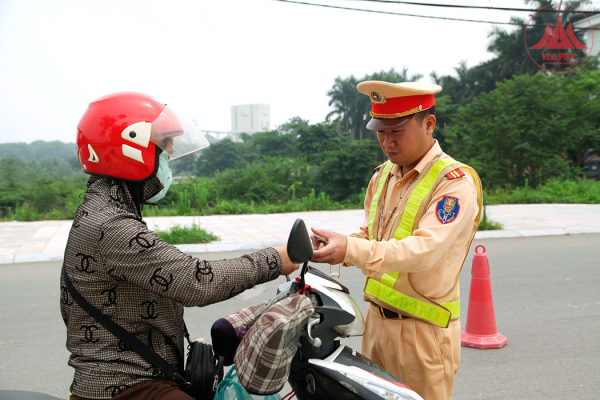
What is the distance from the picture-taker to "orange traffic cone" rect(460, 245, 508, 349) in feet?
13.3

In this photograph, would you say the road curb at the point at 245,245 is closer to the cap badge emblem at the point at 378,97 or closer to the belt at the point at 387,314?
the belt at the point at 387,314

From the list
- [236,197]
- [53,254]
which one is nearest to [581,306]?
[53,254]

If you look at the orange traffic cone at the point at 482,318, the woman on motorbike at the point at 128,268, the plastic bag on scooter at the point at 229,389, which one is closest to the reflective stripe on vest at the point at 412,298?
the woman on motorbike at the point at 128,268

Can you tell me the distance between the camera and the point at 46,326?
452 centimetres

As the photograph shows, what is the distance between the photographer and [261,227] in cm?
1058

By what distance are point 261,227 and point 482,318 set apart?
692 centimetres

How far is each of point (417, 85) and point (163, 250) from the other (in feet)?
3.81

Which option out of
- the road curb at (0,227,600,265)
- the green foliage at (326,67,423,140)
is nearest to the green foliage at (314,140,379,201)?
the road curb at (0,227,600,265)

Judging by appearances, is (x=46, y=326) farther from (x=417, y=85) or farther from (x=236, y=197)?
(x=236, y=197)

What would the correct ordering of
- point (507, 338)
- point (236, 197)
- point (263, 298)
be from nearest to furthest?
point (507, 338)
point (263, 298)
point (236, 197)

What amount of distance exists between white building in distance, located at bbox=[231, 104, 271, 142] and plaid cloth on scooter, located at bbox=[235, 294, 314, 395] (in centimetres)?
6800

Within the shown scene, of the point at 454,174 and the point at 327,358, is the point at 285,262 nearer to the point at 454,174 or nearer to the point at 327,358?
the point at 327,358

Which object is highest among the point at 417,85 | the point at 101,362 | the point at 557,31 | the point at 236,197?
the point at 557,31

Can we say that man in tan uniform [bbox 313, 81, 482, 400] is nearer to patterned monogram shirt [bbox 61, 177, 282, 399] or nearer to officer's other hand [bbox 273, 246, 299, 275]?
officer's other hand [bbox 273, 246, 299, 275]
